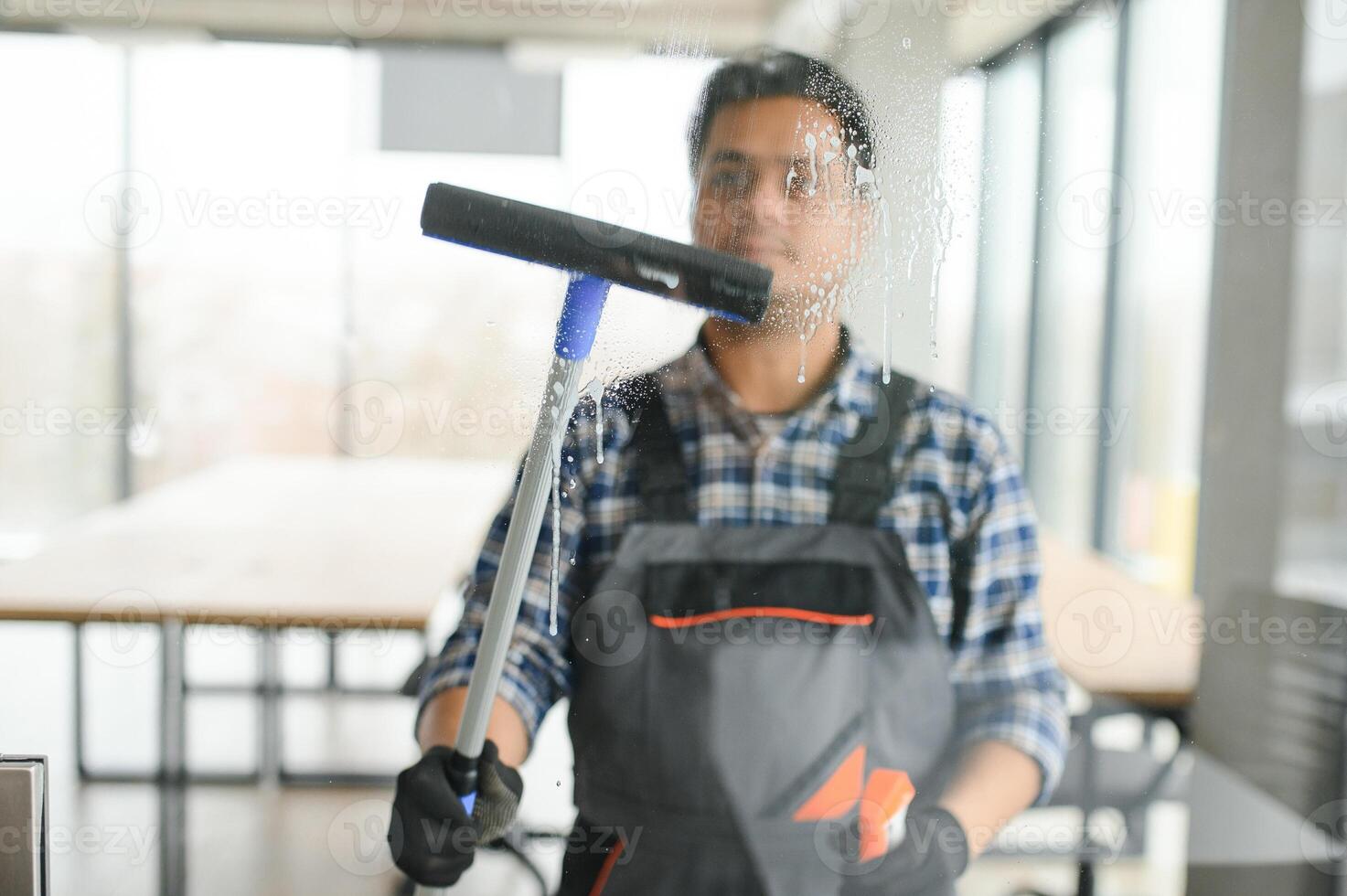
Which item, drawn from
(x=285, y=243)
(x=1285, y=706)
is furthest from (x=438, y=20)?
(x=1285, y=706)

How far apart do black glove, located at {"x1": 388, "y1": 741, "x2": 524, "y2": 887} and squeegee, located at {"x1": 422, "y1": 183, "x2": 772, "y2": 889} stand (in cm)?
2

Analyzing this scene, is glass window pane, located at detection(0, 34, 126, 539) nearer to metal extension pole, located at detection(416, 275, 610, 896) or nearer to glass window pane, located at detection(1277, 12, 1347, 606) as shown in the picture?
metal extension pole, located at detection(416, 275, 610, 896)

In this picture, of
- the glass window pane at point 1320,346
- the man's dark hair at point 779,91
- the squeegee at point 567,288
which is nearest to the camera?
the squeegee at point 567,288

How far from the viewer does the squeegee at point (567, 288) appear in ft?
2.03

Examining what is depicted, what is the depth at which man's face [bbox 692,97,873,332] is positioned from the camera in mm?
715

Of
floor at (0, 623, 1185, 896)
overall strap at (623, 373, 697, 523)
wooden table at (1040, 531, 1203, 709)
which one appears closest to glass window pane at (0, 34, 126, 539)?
floor at (0, 623, 1185, 896)

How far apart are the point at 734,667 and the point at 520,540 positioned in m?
0.21

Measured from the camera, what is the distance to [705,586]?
0.75 metres

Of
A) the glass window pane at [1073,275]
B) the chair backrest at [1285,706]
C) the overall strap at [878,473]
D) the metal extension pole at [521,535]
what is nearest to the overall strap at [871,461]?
the overall strap at [878,473]

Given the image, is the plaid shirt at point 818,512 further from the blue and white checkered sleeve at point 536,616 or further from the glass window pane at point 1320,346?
the glass window pane at point 1320,346

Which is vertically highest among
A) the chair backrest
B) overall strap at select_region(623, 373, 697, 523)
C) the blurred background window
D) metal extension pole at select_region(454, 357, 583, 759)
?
the blurred background window

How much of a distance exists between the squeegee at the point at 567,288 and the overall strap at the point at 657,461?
0.06 meters

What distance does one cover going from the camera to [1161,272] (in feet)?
2.74

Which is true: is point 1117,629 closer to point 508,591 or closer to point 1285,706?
point 1285,706
